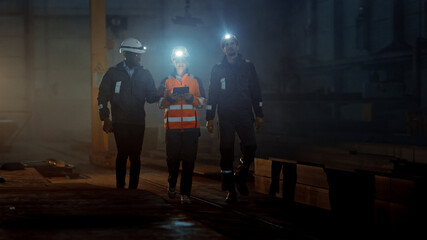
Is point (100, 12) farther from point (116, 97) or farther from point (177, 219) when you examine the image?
point (177, 219)

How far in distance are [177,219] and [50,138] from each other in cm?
2523

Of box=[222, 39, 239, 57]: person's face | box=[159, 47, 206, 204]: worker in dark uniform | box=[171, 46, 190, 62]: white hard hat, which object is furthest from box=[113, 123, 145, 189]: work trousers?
box=[222, 39, 239, 57]: person's face

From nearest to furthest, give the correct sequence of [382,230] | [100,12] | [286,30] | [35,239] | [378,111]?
[35,239], [382,230], [100,12], [378,111], [286,30]

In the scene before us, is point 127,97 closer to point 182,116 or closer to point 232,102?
point 182,116

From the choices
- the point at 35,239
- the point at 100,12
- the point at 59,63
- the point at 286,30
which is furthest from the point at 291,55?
the point at 35,239

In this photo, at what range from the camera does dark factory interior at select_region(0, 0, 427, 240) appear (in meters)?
4.79

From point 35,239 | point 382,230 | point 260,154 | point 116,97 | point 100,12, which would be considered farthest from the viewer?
point 260,154

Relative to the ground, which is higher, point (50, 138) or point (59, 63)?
point (59, 63)

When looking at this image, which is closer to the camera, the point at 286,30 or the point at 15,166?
the point at 15,166

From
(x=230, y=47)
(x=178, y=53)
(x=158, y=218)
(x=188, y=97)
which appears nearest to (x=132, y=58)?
(x=178, y=53)

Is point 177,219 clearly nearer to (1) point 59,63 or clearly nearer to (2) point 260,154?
(2) point 260,154

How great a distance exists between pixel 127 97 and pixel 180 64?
665 millimetres

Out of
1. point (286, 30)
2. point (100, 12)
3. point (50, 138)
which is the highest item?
point (286, 30)

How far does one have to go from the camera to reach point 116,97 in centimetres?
632
